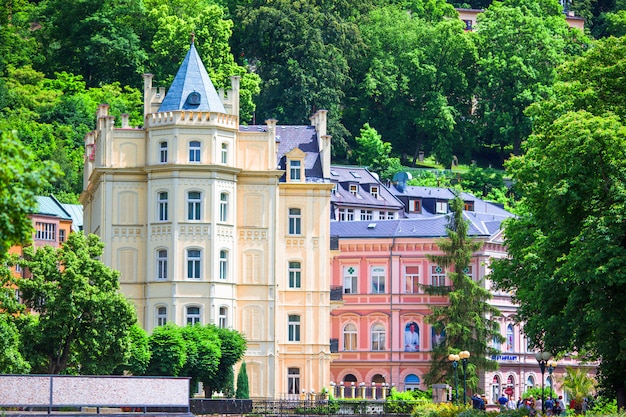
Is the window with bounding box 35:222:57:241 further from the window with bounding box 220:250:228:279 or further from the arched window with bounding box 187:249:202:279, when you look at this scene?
the arched window with bounding box 187:249:202:279

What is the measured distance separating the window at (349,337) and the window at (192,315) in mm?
17743

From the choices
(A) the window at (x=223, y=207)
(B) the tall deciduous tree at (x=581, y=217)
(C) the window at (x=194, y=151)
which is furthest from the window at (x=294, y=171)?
(B) the tall deciduous tree at (x=581, y=217)

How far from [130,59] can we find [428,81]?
27.1 m

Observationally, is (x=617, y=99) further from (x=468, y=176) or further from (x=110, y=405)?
(x=468, y=176)

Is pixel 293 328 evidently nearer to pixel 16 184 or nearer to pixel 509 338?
pixel 509 338

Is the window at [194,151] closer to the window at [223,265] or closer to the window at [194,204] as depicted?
the window at [194,204]

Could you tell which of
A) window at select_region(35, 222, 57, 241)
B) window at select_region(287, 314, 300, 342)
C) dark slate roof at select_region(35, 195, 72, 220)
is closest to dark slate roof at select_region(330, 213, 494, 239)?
window at select_region(287, 314, 300, 342)

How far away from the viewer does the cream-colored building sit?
94.1 metres

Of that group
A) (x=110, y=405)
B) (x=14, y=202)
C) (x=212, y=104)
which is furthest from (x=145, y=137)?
(x=14, y=202)

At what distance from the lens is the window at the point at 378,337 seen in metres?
109

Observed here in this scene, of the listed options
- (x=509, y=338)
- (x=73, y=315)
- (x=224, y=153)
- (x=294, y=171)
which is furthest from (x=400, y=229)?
(x=73, y=315)

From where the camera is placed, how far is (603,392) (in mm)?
69562

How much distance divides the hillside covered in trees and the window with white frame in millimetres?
46624

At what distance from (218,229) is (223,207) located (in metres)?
1.39
